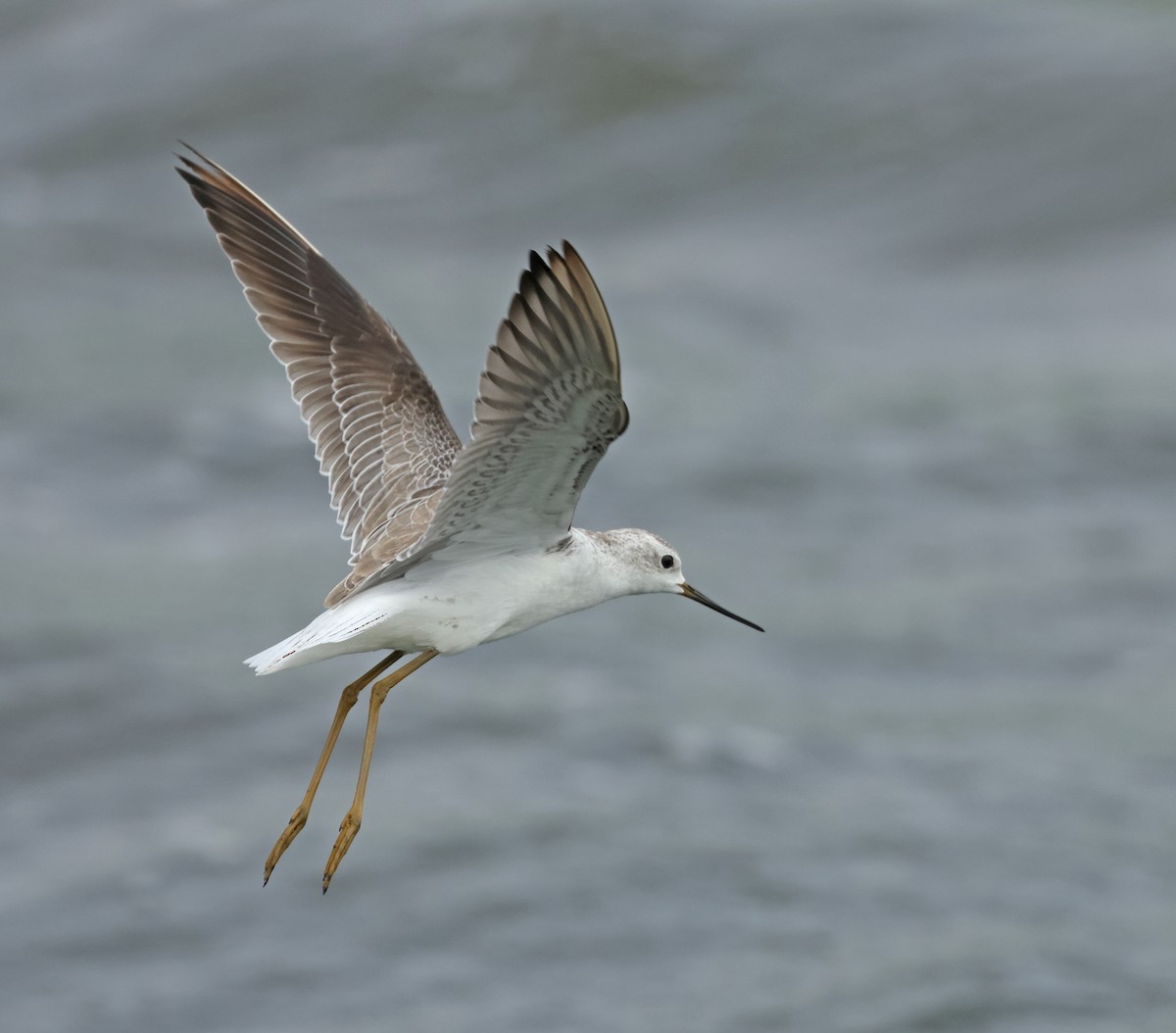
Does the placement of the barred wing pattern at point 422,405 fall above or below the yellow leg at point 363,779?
above

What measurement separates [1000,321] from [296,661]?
2955 cm

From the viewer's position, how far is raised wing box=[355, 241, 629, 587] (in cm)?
772

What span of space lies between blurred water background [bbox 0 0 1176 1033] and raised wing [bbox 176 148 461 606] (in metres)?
18.0

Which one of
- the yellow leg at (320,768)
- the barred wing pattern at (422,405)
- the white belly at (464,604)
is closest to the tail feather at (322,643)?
the white belly at (464,604)

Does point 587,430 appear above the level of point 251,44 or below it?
below

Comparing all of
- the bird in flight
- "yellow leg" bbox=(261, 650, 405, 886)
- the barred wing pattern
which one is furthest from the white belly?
"yellow leg" bbox=(261, 650, 405, 886)

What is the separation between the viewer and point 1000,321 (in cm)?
3669

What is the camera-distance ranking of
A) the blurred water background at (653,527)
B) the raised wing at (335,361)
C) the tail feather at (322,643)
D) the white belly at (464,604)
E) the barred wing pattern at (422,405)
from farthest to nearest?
the blurred water background at (653,527) < the raised wing at (335,361) < the white belly at (464,604) < the tail feather at (322,643) < the barred wing pattern at (422,405)

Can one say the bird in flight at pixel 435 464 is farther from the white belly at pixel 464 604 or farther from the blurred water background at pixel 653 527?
the blurred water background at pixel 653 527

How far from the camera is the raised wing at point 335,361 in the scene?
10797mm

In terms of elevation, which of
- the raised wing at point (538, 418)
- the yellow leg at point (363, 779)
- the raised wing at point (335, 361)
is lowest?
the yellow leg at point (363, 779)

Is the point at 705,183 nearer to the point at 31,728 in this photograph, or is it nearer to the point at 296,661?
the point at 31,728

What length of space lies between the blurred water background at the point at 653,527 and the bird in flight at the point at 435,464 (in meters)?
18.0

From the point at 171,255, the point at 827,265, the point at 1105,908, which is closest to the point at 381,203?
the point at 171,255
